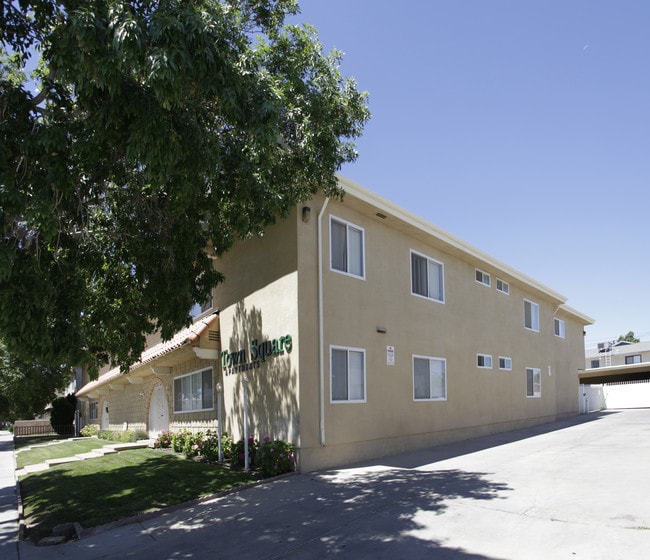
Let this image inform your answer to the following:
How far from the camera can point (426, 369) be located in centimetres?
1512

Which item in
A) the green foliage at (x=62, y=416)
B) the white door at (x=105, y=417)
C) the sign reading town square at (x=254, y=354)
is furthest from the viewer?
the green foliage at (x=62, y=416)

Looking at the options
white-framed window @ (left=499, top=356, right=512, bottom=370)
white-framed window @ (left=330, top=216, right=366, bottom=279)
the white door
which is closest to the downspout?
white-framed window @ (left=330, top=216, right=366, bottom=279)

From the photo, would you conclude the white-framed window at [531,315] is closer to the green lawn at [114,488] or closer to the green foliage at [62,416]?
the green lawn at [114,488]

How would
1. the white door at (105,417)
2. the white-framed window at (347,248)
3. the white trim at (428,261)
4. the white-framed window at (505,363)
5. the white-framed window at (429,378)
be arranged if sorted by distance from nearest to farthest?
the white-framed window at (347,248) < the white-framed window at (429,378) < the white trim at (428,261) < the white-framed window at (505,363) < the white door at (105,417)

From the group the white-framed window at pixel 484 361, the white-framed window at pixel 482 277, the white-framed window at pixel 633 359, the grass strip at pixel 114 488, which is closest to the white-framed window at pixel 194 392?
the grass strip at pixel 114 488

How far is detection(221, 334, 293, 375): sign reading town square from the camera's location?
1185 cm

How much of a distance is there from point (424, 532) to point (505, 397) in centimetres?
1377

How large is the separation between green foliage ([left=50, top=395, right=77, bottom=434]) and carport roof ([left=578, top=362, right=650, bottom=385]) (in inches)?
1449

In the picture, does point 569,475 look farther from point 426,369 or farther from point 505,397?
point 505,397

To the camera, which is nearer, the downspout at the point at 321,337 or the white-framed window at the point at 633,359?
the downspout at the point at 321,337

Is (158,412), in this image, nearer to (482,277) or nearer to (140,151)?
(482,277)

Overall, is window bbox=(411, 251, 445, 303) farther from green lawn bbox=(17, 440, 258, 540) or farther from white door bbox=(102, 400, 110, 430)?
white door bbox=(102, 400, 110, 430)

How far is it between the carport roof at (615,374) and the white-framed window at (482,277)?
22908 mm

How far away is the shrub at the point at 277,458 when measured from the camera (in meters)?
10.9
